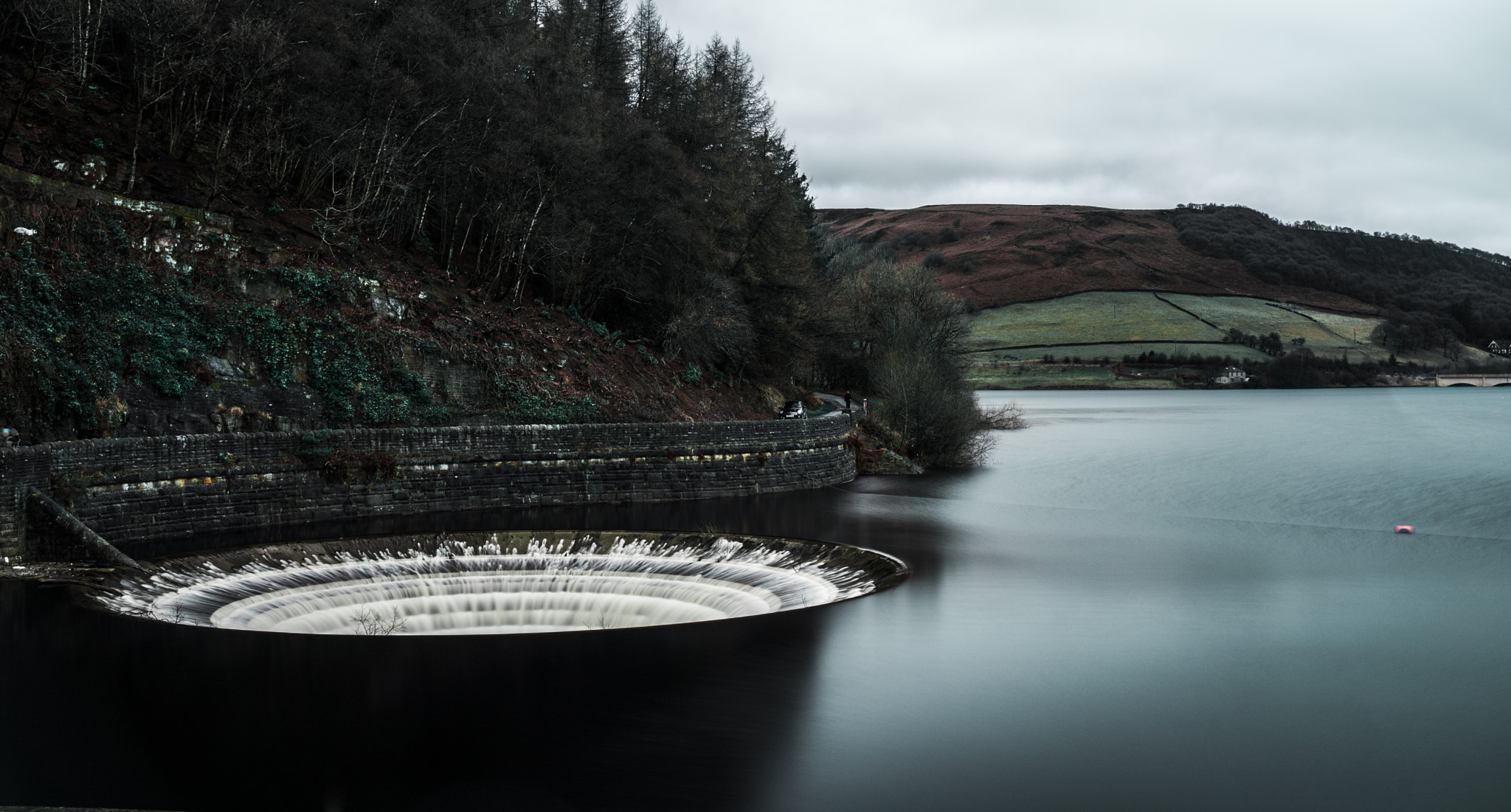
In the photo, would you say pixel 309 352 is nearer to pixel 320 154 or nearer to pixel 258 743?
pixel 320 154

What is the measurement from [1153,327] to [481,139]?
9373 cm

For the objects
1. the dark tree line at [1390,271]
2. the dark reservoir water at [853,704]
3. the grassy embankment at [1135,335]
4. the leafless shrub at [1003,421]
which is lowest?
the dark reservoir water at [853,704]

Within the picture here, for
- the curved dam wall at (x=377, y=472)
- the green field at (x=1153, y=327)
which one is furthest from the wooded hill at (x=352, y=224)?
the green field at (x=1153, y=327)

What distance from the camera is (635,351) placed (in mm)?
33031

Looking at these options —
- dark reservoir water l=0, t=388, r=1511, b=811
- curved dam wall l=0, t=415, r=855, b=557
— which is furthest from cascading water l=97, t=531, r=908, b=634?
curved dam wall l=0, t=415, r=855, b=557

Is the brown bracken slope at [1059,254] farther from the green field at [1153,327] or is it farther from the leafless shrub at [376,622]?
the leafless shrub at [376,622]

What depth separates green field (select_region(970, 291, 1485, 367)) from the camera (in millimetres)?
101312

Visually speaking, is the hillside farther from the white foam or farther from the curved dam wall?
the white foam

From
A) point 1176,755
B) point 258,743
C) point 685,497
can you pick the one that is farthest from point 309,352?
point 1176,755

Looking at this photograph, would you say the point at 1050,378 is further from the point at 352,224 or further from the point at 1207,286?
the point at 352,224

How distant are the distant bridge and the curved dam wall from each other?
101 metres

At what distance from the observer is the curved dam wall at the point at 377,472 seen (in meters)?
16.6

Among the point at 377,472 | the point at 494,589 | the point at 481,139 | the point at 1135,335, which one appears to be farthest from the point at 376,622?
the point at 1135,335

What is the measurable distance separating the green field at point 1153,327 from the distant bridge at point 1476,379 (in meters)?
2.16
